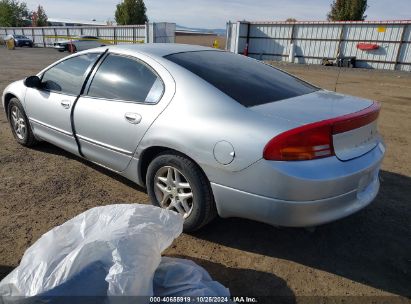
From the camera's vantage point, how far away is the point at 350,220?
10.3ft

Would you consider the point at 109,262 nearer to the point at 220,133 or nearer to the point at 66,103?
the point at 220,133

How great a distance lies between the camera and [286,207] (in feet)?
7.37

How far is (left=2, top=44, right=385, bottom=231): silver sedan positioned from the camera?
2.22 m

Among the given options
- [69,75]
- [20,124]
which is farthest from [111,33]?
[69,75]

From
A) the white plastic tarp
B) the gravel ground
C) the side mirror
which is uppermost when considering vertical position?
the side mirror

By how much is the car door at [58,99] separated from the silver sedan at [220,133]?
0.02 m

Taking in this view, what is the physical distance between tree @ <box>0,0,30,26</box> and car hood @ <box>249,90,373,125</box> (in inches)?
2873

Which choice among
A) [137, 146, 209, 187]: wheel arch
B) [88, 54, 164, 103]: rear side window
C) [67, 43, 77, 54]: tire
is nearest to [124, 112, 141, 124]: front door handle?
[88, 54, 164, 103]: rear side window

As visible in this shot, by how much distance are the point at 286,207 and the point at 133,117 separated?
4.79 feet

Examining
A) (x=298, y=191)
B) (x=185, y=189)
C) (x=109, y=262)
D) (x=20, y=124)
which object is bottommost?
(x=20, y=124)

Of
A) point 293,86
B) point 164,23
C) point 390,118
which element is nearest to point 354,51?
point 164,23

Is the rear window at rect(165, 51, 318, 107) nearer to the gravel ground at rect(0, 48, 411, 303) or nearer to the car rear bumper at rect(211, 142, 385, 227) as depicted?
the car rear bumper at rect(211, 142, 385, 227)

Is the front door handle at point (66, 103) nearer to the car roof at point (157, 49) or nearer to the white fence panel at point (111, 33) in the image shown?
the car roof at point (157, 49)

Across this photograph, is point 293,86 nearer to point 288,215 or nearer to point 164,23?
point 288,215
